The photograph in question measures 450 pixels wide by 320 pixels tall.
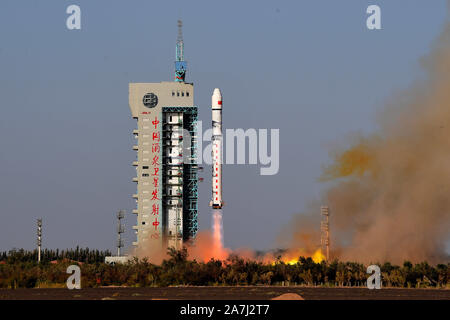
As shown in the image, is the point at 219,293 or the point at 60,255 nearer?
the point at 219,293

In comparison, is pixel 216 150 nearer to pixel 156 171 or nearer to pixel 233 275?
pixel 156 171

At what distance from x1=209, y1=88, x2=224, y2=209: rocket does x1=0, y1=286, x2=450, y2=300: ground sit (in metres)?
47.8

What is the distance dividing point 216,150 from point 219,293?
59764mm

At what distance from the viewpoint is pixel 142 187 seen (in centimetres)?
15450

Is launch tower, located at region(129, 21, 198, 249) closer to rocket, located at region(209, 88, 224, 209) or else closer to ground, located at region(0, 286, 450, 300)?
rocket, located at region(209, 88, 224, 209)

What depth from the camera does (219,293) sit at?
264 ft

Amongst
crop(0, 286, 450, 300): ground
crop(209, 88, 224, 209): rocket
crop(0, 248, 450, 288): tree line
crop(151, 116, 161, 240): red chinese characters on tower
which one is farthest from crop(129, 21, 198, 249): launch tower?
crop(0, 286, 450, 300): ground

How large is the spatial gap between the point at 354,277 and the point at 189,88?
216ft

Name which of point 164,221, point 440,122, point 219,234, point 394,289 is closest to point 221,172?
point 219,234

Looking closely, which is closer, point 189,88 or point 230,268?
point 230,268

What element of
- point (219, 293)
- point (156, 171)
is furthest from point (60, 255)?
point (219, 293)
